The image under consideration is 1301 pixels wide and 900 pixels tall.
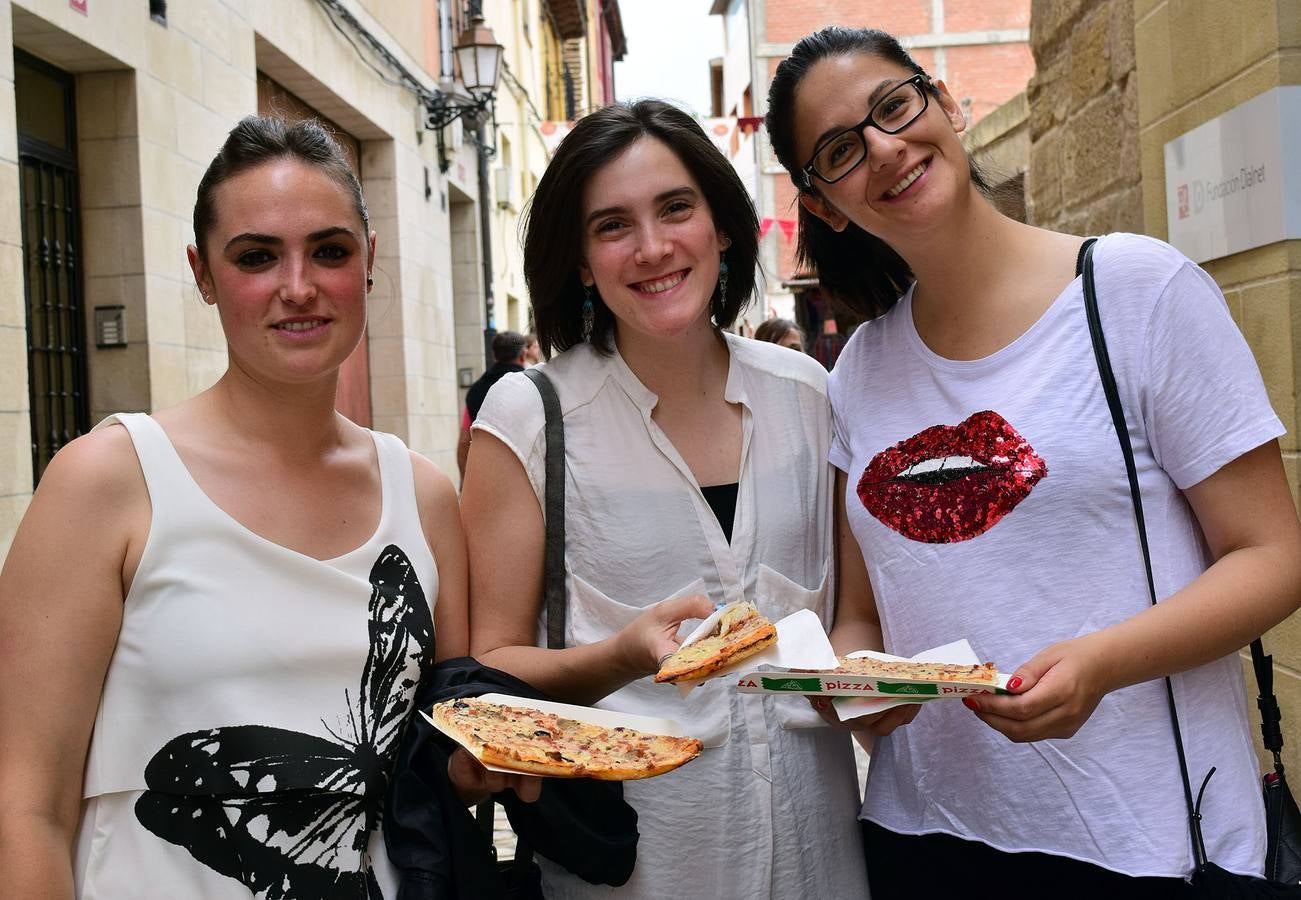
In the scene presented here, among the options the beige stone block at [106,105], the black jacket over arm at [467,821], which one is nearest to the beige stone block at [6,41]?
the beige stone block at [106,105]

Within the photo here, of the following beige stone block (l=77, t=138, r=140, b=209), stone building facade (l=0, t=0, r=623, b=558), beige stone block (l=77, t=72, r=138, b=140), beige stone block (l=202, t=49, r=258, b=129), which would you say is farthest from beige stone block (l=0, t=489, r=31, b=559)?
beige stone block (l=202, t=49, r=258, b=129)

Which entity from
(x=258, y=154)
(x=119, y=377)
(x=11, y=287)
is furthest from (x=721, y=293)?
(x=119, y=377)

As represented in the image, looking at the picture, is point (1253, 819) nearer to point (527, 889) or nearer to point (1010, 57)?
point (527, 889)

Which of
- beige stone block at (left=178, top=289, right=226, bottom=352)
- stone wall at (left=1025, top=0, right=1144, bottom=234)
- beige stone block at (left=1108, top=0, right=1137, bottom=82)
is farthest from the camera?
beige stone block at (left=178, top=289, right=226, bottom=352)

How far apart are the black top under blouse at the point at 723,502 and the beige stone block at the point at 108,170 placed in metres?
5.66

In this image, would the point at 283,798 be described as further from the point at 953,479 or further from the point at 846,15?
the point at 846,15

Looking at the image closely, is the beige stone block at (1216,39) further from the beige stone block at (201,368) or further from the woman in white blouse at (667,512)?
the beige stone block at (201,368)

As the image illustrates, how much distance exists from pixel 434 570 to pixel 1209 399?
4.35 feet

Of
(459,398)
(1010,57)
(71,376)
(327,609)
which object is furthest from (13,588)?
(1010,57)

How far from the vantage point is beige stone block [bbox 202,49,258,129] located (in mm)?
7945

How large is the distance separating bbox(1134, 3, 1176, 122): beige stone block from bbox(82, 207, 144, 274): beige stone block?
17.5ft

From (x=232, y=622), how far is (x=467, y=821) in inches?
19.7

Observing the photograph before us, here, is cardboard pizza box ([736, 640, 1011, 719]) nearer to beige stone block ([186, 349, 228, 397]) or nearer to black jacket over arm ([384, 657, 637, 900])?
black jacket over arm ([384, 657, 637, 900])

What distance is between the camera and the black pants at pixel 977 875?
6.19ft
